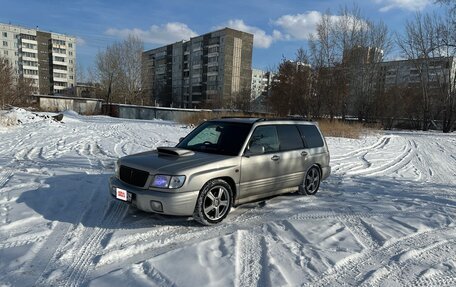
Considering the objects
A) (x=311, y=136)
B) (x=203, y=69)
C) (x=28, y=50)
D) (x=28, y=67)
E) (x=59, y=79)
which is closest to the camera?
(x=311, y=136)

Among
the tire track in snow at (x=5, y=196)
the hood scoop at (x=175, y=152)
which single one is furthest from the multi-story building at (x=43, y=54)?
the hood scoop at (x=175, y=152)

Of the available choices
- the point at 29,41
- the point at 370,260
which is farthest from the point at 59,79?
the point at 370,260

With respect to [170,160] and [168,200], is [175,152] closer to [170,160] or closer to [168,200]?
[170,160]

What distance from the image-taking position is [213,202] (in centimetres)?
478

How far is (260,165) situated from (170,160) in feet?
5.01

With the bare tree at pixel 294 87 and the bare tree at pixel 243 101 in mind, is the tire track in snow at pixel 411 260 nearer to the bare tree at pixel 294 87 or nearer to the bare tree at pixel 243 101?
the bare tree at pixel 294 87

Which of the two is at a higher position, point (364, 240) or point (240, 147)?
point (240, 147)


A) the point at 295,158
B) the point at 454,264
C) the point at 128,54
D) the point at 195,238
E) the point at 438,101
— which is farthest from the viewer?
the point at 128,54

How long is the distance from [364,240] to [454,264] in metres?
1.02

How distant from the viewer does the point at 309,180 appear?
6.63 m

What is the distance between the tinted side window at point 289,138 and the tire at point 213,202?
62.5 inches

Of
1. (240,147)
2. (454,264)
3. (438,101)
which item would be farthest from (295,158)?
(438,101)

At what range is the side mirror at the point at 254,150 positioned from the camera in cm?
525

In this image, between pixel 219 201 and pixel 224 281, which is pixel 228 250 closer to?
pixel 224 281
